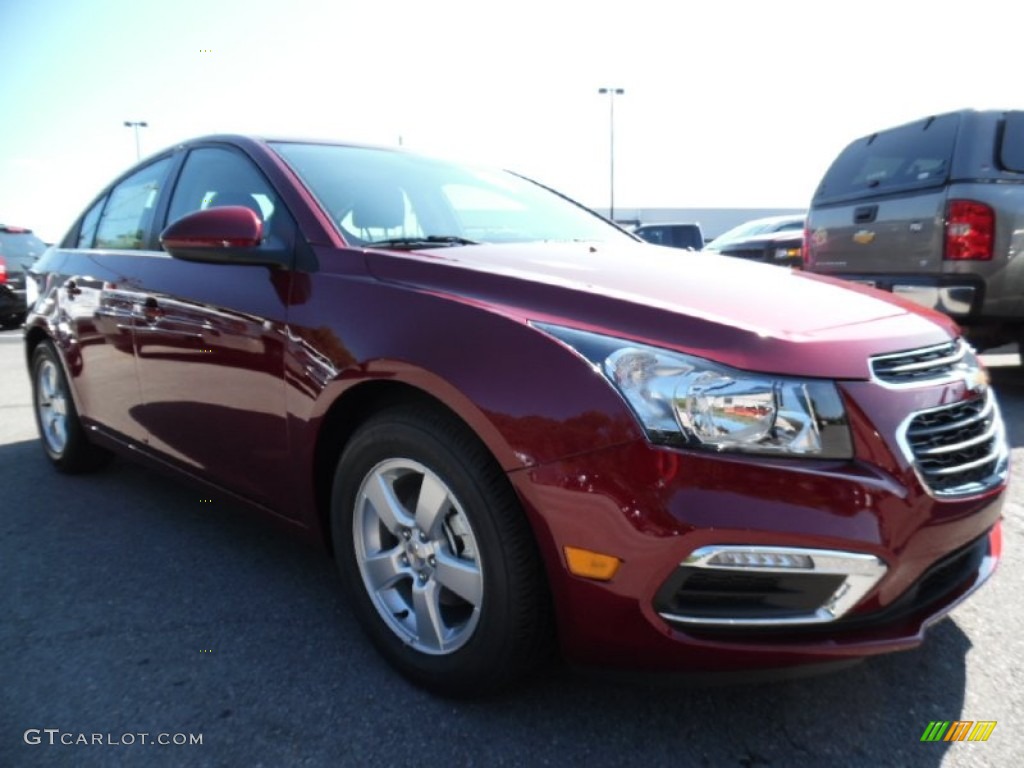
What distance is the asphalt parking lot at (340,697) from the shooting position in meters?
1.78

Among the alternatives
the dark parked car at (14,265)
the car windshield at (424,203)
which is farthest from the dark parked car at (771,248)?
the dark parked car at (14,265)

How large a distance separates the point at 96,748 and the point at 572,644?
1.18 meters

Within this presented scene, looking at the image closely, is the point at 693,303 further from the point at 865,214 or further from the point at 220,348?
the point at 865,214

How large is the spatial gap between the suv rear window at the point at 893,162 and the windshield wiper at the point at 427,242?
396 centimetres

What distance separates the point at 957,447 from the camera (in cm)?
174

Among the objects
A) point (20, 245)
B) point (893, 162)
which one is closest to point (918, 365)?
point (893, 162)

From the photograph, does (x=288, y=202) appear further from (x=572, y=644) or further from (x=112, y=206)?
(x=112, y=206)

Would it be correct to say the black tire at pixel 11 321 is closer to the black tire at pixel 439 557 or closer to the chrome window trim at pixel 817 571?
the black tire at pixel 439 557

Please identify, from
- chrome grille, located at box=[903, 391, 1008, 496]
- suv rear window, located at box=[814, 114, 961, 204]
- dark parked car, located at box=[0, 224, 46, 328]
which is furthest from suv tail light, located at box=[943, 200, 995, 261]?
dark parked car, located at box=[0, 224, 46, 328]

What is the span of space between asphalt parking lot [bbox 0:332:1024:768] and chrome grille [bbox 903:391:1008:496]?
0.60 m

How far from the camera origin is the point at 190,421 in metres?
2.76

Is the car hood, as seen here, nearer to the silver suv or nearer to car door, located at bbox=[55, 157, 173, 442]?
car door, located at bbox=[55, 157, 173, 442]

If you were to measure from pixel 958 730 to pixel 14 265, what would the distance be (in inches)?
516

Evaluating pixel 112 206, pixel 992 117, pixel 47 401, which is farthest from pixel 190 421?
pixel 992 117
